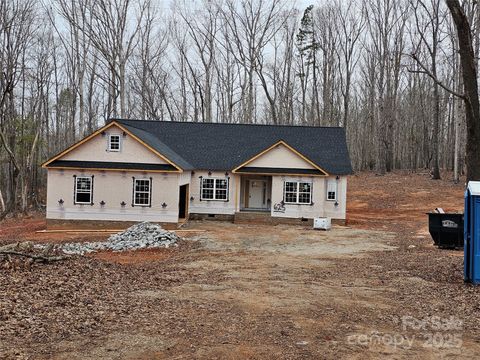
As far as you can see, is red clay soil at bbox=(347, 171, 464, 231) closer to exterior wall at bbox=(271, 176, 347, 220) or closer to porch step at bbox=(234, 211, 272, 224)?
exterior wall at bbox=(271, 176, 347, 220)

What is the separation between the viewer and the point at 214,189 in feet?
87.4

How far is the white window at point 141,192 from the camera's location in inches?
916

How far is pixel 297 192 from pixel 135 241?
10.8 m

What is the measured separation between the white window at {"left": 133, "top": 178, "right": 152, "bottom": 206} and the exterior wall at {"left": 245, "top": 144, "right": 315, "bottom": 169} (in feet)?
19.8

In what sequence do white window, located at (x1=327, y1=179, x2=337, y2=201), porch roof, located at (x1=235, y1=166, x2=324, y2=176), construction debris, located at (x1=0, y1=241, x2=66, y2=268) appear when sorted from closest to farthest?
construction debris, located at (x1=0, y1=241, x2=66, y2=268), porch roof, located at (x1=235, y1=166, x2=324, y2=176), white window, located at (x1=327, y1=179, x2=337, y2=201)

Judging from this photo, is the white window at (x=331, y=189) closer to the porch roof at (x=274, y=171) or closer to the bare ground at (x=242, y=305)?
the porch roof at (x=274, y=171)

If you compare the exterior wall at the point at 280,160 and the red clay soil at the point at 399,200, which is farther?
the red clay soil at the point at 399,200

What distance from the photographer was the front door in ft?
91.1

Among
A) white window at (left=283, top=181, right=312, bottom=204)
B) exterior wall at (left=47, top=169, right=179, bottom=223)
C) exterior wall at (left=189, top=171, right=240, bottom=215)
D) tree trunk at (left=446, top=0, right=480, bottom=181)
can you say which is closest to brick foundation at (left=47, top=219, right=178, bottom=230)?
exterior wall at (left=47, top=169, right=179, bottom=223)

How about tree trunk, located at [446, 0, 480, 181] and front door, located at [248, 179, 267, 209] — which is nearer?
tree trunk, located at [446, 0, 480, 181]

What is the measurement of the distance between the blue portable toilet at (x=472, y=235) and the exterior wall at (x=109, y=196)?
1566cm

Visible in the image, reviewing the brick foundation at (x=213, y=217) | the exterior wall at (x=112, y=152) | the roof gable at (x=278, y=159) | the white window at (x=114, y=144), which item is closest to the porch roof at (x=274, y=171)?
the roof gable at (x=278, y=159)

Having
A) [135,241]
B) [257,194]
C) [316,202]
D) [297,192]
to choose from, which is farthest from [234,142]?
[135,241]

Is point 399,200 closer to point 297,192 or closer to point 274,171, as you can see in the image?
point 297,192
